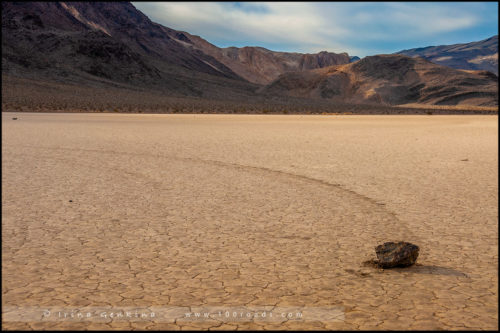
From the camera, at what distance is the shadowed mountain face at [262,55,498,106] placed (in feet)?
253

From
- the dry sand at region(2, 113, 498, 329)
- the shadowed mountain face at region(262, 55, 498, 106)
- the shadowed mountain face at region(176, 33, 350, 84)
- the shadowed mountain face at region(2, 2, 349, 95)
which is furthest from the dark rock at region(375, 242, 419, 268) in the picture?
the shadowed mountain face at region(176, 33, 350, 84)

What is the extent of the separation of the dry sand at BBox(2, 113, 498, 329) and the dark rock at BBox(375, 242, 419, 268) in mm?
92

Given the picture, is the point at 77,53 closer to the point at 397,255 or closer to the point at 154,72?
the point at 154,72

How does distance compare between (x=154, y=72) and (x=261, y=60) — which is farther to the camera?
(x=261, y=60)

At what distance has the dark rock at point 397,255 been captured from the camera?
12.8 feet

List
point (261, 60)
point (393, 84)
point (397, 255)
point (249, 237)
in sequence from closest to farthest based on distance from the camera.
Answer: point (397, 255), point (249, 237), point (393, 84), point (261, 60)

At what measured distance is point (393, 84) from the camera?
85.1m

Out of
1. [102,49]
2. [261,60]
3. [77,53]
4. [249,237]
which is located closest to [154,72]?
[102,49]

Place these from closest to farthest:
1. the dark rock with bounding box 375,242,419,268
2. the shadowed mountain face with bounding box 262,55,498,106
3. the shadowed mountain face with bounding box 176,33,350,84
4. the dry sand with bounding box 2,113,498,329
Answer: the dry sand with bounding box 2,113,498,329 < the dark rock with bounding box 375,242,419,268 < the shadowed mountain face with bounding box 262,55,498,106 < the shadowed mountain face with bounding box 176,33,350,84

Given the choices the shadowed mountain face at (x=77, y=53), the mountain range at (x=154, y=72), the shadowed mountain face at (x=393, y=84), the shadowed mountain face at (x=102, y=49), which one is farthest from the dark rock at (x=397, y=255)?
the shadowed mountain face at (x=393, y=84)

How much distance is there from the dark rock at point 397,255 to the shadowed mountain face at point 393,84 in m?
75.0

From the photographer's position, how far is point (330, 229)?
520 cm

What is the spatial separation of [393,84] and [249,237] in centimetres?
8532

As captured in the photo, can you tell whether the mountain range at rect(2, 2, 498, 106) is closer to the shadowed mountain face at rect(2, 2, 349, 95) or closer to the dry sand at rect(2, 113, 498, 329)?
the shadowed mountain face at rect(2, 2, 349, 95)
